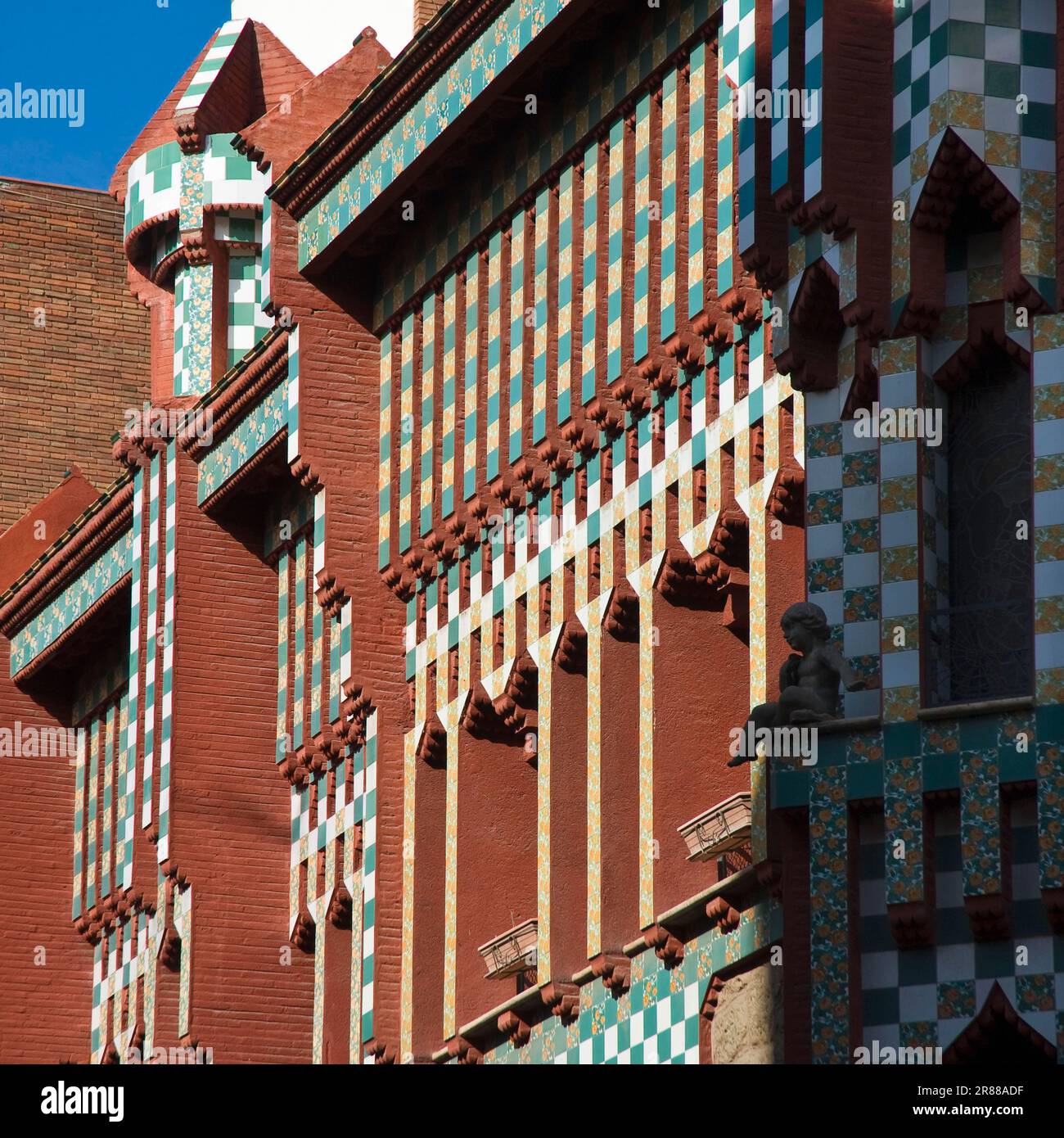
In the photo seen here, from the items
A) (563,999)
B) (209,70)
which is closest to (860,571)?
(563,999)

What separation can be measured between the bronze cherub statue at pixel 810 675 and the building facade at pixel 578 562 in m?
0.06

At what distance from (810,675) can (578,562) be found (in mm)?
4953

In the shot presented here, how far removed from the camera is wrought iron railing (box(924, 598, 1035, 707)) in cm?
2162

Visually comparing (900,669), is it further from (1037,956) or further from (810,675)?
(1037,956)

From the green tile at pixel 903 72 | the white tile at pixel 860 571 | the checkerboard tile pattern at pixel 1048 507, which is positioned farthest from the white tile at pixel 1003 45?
the white tile at pixel 860 571

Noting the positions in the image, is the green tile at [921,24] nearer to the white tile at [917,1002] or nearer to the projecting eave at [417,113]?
the projecting eave at [417,113]

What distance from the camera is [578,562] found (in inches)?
1040

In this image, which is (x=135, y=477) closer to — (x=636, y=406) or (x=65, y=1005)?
(x=65, y=1005)

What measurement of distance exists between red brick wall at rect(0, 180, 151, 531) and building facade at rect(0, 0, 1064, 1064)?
5.98 metres

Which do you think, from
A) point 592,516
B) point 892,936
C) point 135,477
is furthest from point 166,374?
point 892,936

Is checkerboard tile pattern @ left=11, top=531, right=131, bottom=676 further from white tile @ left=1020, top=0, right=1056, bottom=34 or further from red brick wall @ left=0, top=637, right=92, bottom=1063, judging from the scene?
white tile @ left=1020, top=0, right=1056, bottom=34

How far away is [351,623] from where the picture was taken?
29.6 metres

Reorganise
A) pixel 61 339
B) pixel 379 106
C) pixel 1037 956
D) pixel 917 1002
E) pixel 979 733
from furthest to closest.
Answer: pixel 61 339 → pixel 379 106 → pixel 917 1002 → pixel 979 733 → pixel 1037 956

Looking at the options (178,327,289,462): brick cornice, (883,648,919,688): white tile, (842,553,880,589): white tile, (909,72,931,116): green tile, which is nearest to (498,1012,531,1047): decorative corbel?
(842,553,880,589): white tile
